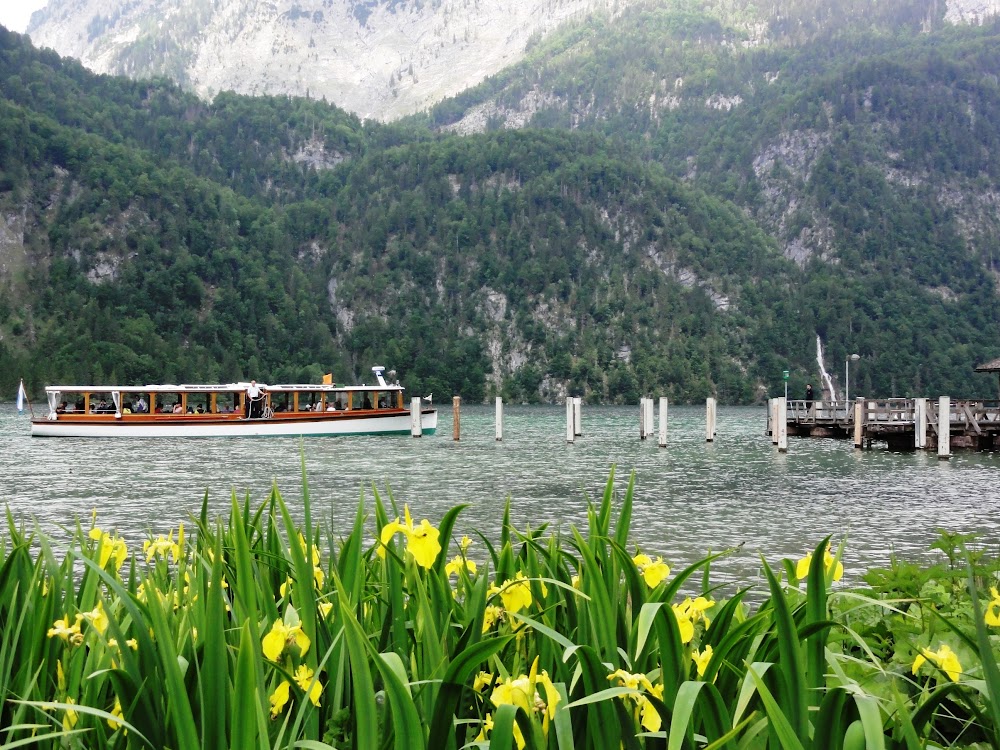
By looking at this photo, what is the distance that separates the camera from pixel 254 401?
52.1m

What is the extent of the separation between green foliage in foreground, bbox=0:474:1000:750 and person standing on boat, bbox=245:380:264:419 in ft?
161

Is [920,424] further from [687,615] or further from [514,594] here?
[514,594]

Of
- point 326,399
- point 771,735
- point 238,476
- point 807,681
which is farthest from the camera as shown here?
point 326,399

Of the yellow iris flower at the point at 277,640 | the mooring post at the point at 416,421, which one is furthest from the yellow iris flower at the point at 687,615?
the mooring post at the point at 416,421

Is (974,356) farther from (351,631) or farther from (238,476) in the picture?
(351,631)

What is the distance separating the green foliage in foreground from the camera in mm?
1982

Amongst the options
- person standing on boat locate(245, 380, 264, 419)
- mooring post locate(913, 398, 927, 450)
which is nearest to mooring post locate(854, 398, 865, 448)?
mooring post locate(913, 398, 927, 450)

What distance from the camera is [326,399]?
5303 centimetres

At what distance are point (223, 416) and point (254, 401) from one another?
1.91 m

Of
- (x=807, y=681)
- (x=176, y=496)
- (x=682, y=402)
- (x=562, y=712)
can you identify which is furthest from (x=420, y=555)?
(x=682, y=402)

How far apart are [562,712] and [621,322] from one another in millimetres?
199123

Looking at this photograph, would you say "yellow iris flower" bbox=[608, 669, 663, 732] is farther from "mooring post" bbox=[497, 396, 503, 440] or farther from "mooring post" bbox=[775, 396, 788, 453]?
"mooring post" bbox=[497, 396, 503, 440]

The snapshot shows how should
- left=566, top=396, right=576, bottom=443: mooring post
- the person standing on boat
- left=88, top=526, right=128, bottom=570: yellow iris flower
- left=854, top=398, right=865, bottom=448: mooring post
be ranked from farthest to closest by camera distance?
the person standing on boat, left=566, top=396, right=576, bottom=443: mooring post, left=854, top=398, right=865, bottom=448: mooring post, left=88, top=526, right=128, bottom=570: yellow iris flower

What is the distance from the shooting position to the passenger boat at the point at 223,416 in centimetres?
5003
